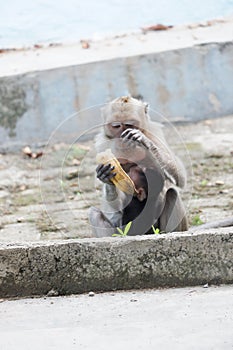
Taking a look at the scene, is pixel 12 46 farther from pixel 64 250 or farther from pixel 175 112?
pixel 64 250

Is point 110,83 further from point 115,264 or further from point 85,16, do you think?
point 115,264

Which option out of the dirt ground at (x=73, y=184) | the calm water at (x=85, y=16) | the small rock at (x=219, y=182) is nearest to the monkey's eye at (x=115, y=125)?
the dirt ground at (x=73, y=184)

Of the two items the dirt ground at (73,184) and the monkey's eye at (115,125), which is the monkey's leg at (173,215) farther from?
the dirt ground at (73,184)

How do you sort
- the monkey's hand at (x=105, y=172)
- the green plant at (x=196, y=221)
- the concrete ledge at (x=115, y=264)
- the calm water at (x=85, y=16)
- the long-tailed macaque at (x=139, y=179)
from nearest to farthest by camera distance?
the concrete ledge at (x=115, y=264) < the monkey's hand at (x=105, y=172) < the long-tailed macaque at (x=139, y=179) < the green plant at (x=196, y=221) < the calm water at (x=85, y=16)

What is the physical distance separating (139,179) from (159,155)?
0.22m

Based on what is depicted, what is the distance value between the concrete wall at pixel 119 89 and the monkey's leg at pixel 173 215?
10.9ft

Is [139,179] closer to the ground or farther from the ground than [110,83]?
farther from the ground

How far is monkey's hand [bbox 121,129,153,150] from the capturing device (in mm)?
4527

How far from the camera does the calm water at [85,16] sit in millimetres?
8688

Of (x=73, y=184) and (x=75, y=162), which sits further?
(x=75, y=162)

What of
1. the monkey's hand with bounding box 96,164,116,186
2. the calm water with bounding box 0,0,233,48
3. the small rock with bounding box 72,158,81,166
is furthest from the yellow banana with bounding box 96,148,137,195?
the calm water with bounding box 0,0,233,48

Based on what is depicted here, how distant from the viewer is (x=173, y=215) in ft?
15.9

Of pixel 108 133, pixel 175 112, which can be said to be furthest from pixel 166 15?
pixel 108 133

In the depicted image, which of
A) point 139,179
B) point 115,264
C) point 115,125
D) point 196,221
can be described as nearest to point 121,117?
point 115,125
